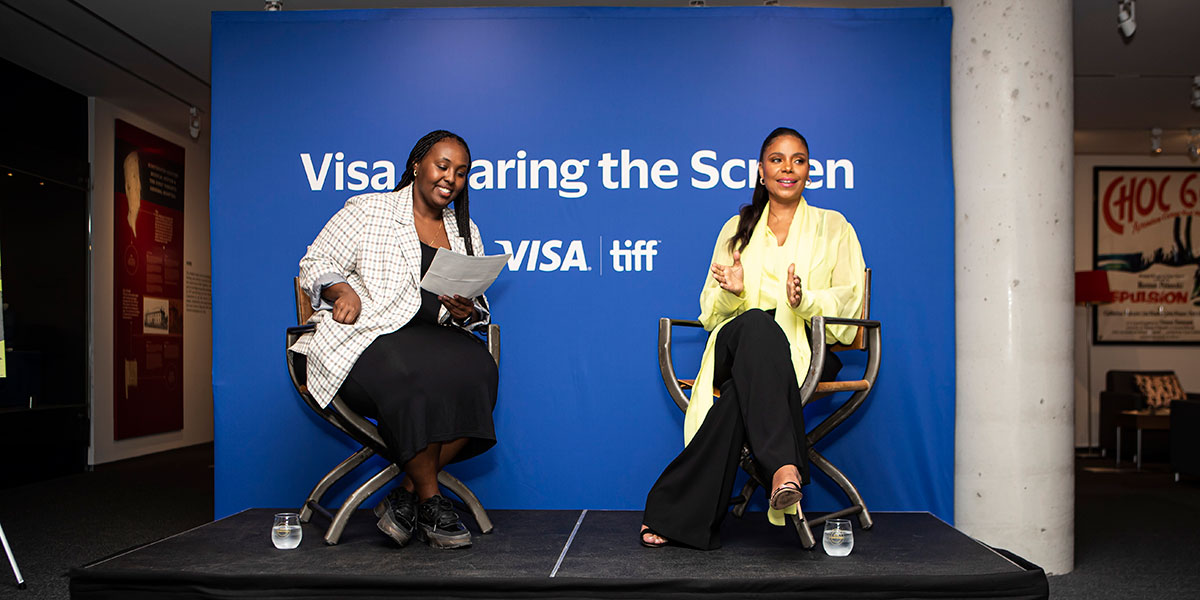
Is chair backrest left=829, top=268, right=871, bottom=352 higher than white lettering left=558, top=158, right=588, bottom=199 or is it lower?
lower

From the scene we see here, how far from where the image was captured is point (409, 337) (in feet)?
9.06

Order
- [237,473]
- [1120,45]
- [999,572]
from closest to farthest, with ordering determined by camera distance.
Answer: [999,572] < [237,473] < [1120,45]

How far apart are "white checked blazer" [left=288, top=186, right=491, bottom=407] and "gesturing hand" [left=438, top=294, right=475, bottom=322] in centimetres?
10

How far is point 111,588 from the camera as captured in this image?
2.40 m

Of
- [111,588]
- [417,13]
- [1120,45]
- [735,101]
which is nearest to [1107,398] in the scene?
[1120,45]

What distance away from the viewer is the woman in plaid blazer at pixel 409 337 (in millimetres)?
2631

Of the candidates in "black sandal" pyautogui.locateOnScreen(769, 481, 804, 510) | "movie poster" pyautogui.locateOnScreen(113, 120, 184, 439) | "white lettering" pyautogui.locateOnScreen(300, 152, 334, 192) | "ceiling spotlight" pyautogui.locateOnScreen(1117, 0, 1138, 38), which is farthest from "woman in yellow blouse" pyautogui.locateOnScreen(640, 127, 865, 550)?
"movie poster" pyautogui.locateOnScreen(113, 120, 184, 439)

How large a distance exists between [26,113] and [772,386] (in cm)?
562

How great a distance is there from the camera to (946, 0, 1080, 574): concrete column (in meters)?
3.41

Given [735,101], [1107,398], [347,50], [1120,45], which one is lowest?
[1107,398]

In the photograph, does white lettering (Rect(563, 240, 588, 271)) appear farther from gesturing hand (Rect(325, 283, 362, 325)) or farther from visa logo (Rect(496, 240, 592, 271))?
gesturing hand (Rect(325, 283, 362, 325))

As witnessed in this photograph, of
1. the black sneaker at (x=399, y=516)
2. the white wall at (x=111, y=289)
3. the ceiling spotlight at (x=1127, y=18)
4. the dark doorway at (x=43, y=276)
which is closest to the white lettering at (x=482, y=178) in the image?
the black sneaker at (x=399, y=516)

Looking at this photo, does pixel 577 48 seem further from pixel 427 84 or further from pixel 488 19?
pixel 427 84

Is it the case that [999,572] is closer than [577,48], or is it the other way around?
[999,572]
